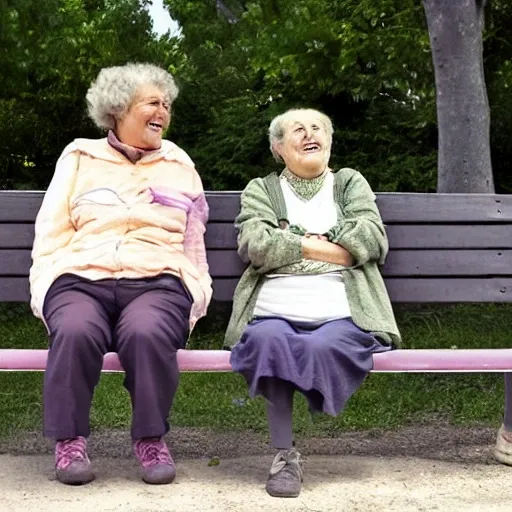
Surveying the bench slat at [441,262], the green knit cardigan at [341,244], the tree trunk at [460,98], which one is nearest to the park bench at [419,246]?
the bench slat at [441,262]

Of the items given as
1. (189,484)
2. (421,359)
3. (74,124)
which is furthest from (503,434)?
(74,124)

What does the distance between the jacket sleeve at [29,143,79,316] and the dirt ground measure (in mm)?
682

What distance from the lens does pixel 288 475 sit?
12.5ft

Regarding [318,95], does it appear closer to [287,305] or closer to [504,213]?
[504,213]

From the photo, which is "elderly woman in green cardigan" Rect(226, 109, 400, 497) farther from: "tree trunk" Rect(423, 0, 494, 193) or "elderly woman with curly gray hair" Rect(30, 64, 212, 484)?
"tree trunk" Rect(423, 0, 494, 193)

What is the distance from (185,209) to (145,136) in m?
0.32

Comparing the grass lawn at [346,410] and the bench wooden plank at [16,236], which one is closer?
the bench wooden plank at [16,236]

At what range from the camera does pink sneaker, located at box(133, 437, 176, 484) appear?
3863 mm

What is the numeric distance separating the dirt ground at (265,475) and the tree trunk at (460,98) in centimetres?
154

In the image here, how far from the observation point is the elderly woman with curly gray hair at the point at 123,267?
3.78m

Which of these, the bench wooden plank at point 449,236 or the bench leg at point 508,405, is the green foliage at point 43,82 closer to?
the bench wooden plank at point 449,236

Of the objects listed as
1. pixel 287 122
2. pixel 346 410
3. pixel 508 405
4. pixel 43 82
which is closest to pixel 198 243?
pixel 287 122

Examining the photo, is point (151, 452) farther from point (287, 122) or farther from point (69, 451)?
point (287, 122)

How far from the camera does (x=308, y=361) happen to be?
377 cm
